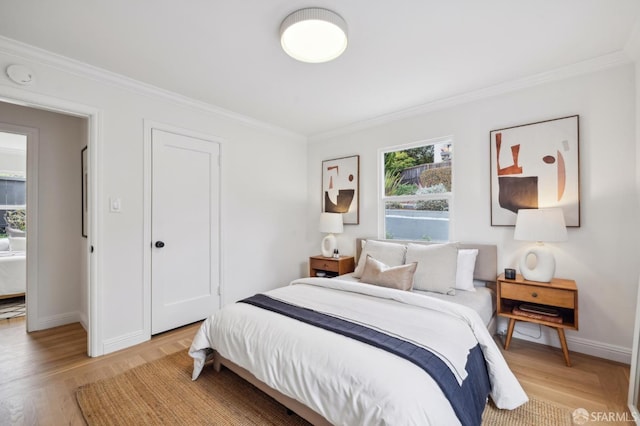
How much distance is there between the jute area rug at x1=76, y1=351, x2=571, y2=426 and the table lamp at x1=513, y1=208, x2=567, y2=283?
0.98 m

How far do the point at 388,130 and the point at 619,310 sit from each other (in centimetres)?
271

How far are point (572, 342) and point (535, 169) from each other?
5.00 ft

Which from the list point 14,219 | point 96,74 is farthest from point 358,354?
point 14,219

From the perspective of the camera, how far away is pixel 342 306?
1.97 metres

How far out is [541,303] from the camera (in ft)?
7.50

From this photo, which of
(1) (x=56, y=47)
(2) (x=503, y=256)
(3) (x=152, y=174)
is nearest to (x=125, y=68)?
(1) (x=56, y=47)

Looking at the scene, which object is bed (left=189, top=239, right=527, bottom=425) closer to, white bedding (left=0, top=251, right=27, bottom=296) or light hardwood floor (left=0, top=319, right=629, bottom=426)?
light hardwood floor (left=0, top=319, right=629, bottom=426)

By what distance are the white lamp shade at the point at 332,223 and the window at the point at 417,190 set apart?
0.60 m

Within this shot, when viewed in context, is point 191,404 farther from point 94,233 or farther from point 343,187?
point 343,187

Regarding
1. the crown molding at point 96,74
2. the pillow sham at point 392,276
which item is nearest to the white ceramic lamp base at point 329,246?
the pillow sham at point 392,276

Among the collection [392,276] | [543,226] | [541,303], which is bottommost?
[541,303]

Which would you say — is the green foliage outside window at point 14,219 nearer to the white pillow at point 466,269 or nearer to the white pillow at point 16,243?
the white pillow at point 16,243

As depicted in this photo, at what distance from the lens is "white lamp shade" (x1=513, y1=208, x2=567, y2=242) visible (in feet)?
7.34

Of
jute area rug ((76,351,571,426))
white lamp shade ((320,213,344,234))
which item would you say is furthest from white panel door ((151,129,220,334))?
white lamp shade ((320,213,344,234))
